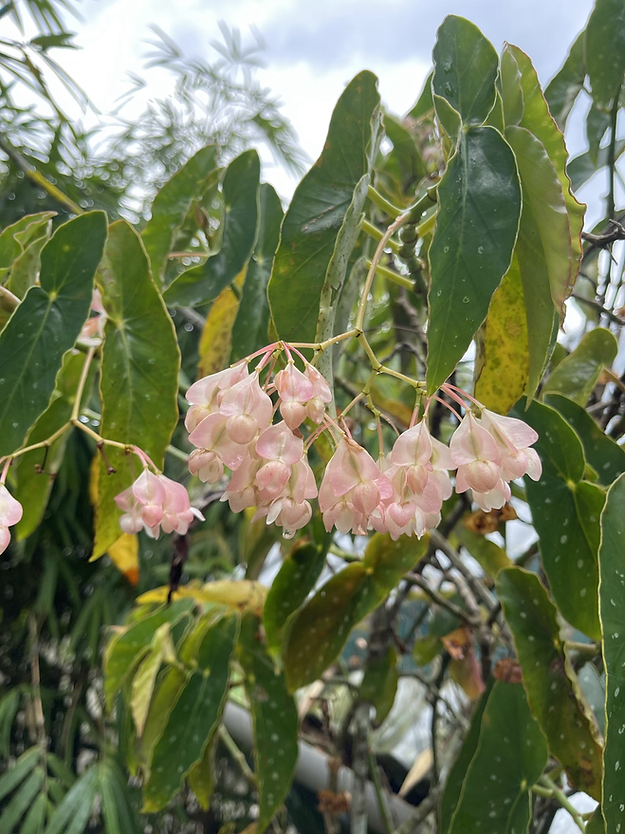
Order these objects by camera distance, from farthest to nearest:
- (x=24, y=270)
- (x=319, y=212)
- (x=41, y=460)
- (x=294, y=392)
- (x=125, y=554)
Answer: (x=125, y=554) → (x=41, y=460) → (x=24, y=270) → (x=319, y=212) → (x=294, y=392)

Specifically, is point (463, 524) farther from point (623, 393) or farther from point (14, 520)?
point (14, 520)

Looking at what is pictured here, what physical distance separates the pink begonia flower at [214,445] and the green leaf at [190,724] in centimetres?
38

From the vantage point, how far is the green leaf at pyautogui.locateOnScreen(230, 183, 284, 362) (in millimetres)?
501

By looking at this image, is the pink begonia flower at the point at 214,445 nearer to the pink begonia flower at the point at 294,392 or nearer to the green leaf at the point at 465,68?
the pink begonia flower at the point at 294,392

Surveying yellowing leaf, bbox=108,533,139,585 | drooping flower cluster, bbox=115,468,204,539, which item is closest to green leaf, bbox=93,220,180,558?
drooping flower cluster, bbox=115,468,204,539

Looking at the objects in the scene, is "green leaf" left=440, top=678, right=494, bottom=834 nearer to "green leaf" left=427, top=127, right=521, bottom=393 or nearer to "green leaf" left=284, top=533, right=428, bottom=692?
"green leaf" left=284, top=533, right=428, bottom=692

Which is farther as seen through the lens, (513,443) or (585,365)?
(585,365)

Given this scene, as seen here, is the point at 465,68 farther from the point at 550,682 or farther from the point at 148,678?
the point at 148,678

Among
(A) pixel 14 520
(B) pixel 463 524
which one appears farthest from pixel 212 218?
(A) pixel 14 520

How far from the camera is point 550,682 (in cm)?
44

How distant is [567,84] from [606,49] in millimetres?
62

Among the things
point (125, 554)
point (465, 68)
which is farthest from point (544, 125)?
point (125, 554)

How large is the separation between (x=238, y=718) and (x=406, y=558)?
0.69 m

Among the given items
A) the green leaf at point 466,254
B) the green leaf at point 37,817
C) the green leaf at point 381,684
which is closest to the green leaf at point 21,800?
the green leaf at point 37,817
